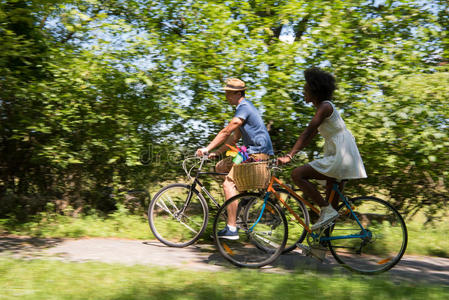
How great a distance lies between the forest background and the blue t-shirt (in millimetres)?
1123

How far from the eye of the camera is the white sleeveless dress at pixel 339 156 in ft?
14.9

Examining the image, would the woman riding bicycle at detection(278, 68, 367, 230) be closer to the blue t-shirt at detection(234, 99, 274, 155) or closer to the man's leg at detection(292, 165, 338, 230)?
the man's leg at detection(292, 165, 338, 230)

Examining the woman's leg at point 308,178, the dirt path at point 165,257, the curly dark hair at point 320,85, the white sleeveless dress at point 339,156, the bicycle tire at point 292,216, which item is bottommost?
the dirt path at point 165,257

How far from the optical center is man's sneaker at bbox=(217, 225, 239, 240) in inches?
190

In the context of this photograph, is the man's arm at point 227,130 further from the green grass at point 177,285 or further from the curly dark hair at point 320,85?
the green grass at point 177,285

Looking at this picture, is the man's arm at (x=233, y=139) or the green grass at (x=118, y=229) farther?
the green grass at (x=118, y=229)

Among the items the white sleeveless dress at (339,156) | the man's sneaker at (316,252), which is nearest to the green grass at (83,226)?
the man's sneaker at (316,252)

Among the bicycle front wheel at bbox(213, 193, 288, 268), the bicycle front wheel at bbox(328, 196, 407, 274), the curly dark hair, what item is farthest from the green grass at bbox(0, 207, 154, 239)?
the curly dark hair

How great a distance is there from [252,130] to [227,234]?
1.28 m

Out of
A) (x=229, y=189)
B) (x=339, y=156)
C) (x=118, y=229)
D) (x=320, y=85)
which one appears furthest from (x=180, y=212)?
(x=320, y=85)

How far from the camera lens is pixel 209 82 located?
655 centimetres

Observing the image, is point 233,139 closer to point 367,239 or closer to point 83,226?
point 367,239

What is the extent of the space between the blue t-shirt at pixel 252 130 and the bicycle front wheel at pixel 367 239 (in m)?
1.16

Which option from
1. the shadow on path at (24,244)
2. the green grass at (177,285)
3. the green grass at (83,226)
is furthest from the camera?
the green grass at (83,226)
